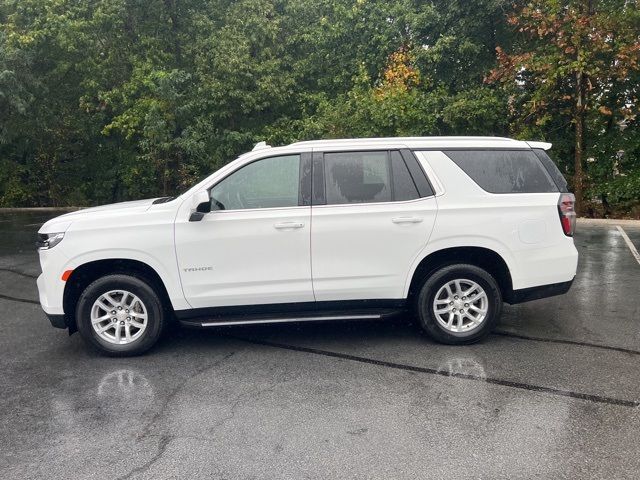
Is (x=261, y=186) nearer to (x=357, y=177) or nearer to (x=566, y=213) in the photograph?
(x=357, y=177)

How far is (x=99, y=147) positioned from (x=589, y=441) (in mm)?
21432

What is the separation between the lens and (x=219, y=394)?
4602mm

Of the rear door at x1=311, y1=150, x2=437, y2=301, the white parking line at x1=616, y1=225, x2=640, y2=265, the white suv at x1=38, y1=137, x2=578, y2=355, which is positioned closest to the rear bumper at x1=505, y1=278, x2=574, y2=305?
the white suv at x1=38, y1=137, x2=578, y2=355

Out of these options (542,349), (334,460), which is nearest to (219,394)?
(334,460)

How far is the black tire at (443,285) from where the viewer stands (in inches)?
218

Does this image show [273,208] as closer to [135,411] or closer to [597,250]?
[135,411]

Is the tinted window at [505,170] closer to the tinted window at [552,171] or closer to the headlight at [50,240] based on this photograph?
the tinted window at [552,171]

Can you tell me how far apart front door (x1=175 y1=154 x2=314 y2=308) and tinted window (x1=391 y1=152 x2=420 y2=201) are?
84cm

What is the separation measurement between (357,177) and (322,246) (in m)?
0.74

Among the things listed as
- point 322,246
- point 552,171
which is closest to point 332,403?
point 322,246

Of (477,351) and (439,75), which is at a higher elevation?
(439,75)

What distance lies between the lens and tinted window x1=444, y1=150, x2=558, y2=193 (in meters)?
5.65

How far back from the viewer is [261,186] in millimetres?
5574

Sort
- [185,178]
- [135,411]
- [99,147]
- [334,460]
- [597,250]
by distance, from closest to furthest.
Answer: [334,460], [135,411], [597,250], [185,178], [99,147]
